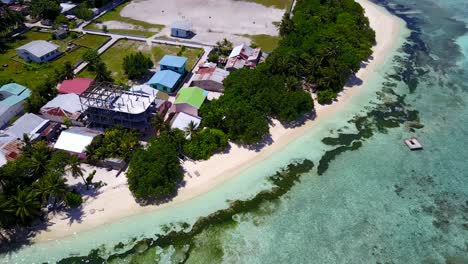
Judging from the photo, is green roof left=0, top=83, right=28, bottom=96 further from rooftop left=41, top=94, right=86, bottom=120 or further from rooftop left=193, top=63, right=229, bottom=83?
rooftop left=193, top=63, right=229, bottom=83

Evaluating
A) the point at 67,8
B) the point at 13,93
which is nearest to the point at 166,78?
the point at 13,93

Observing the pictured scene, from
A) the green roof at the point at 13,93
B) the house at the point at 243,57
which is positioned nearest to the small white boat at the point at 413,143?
the house at the point at 243,57

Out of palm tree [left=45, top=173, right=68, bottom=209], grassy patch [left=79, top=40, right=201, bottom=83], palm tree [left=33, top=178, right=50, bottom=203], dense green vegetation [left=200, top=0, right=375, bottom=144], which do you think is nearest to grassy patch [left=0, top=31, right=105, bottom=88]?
grassy patch [left=79, top=40, right=201, bottom=83]

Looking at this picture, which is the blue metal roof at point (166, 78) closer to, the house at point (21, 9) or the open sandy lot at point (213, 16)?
the open sandy lot at point (213, 16)

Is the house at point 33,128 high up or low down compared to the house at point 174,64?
down

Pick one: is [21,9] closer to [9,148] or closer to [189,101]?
[9,148]

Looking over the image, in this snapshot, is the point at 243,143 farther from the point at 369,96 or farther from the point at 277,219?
the point at 369,96

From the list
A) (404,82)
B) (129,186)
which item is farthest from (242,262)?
(404,82)
